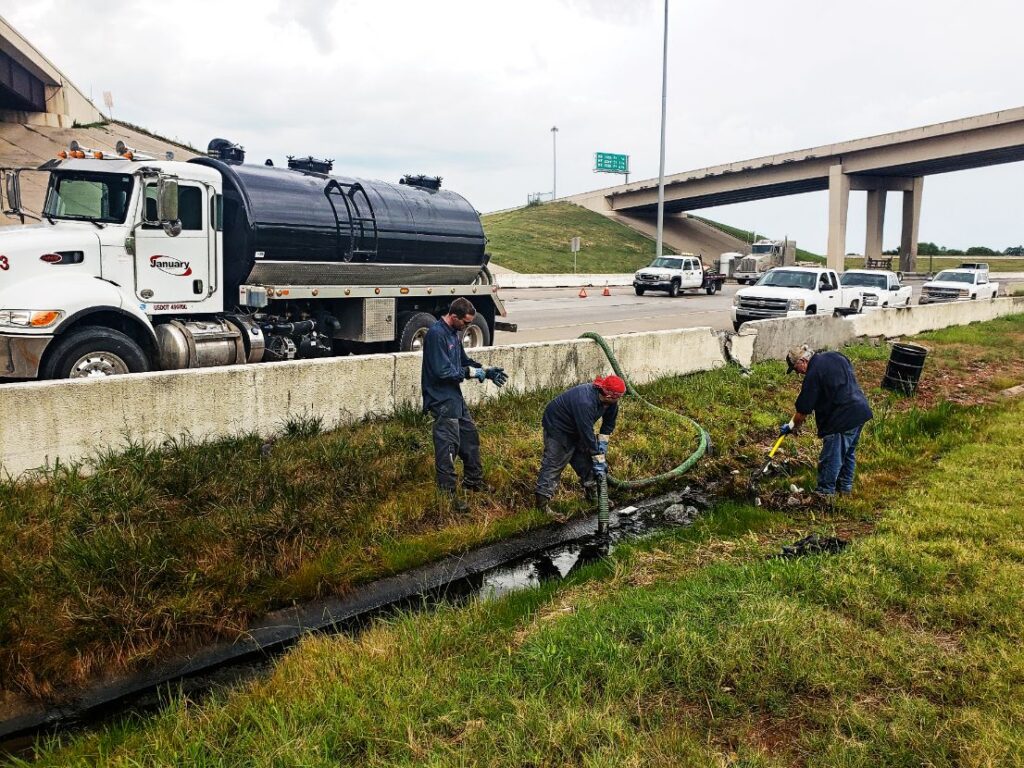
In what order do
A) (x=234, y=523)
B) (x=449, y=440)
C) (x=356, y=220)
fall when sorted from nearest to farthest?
(x=234, y=523) → (x=449, y=440) → (x=356, y=220)

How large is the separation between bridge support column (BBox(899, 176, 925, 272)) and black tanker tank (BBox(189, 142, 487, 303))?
66331 millimetres

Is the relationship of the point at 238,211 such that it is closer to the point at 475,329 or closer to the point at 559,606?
the point at 475,329

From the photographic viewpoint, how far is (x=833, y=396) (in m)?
7.59

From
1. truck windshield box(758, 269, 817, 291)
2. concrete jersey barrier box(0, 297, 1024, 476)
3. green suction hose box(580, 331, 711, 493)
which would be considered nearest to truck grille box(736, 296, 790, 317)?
Result: truck windshield box(758, 269, 817, 291)

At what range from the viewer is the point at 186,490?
21.1 feet

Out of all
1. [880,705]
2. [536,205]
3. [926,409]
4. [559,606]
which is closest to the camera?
[880,705]

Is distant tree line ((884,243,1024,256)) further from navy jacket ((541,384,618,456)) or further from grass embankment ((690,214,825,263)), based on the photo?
navy jacket ((541,384,618,456))

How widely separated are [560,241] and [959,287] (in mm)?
35080

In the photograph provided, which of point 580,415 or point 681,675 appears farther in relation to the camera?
point 580,415

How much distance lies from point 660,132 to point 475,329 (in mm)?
29174

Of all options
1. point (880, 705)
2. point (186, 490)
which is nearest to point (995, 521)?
point (880, 705)

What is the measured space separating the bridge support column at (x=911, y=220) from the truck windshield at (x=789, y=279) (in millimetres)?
54571

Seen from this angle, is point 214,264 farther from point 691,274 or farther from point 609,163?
point 609,163

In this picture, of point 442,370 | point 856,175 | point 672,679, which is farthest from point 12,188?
point 856,175
